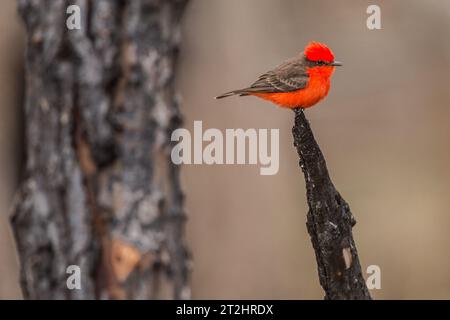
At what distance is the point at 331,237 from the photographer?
2240 millimetres

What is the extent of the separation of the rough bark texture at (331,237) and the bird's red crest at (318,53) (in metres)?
0.47

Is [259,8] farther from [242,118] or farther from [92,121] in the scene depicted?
[92,121]

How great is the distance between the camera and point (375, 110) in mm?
3707

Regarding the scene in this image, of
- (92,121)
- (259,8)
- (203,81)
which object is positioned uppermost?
(259,8)

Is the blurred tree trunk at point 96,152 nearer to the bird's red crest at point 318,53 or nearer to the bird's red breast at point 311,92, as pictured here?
the bird's red breast at point 311,92

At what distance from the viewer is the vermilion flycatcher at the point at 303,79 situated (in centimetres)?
268

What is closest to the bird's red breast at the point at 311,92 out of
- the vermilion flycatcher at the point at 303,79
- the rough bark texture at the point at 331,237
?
the vermilion flycatcher at the point at 303,79

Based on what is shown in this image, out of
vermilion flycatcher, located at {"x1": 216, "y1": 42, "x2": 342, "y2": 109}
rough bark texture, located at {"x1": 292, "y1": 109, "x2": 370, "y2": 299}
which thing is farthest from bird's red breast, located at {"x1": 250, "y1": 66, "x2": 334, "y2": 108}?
rough bark texture, located at {"x1": 292, "y1": 109, "x2": 370, "y2": 299}

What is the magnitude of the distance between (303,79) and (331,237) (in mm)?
673

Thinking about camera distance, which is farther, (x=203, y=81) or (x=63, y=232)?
(x=203, y=81)

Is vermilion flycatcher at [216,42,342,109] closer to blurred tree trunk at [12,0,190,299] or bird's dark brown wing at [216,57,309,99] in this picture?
bird's dark brown wing at [216,57,309,99]

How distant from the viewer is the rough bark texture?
2.24 meters

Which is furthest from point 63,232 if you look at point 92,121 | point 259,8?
point 259,8

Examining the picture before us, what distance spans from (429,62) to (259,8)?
0.88 meters
